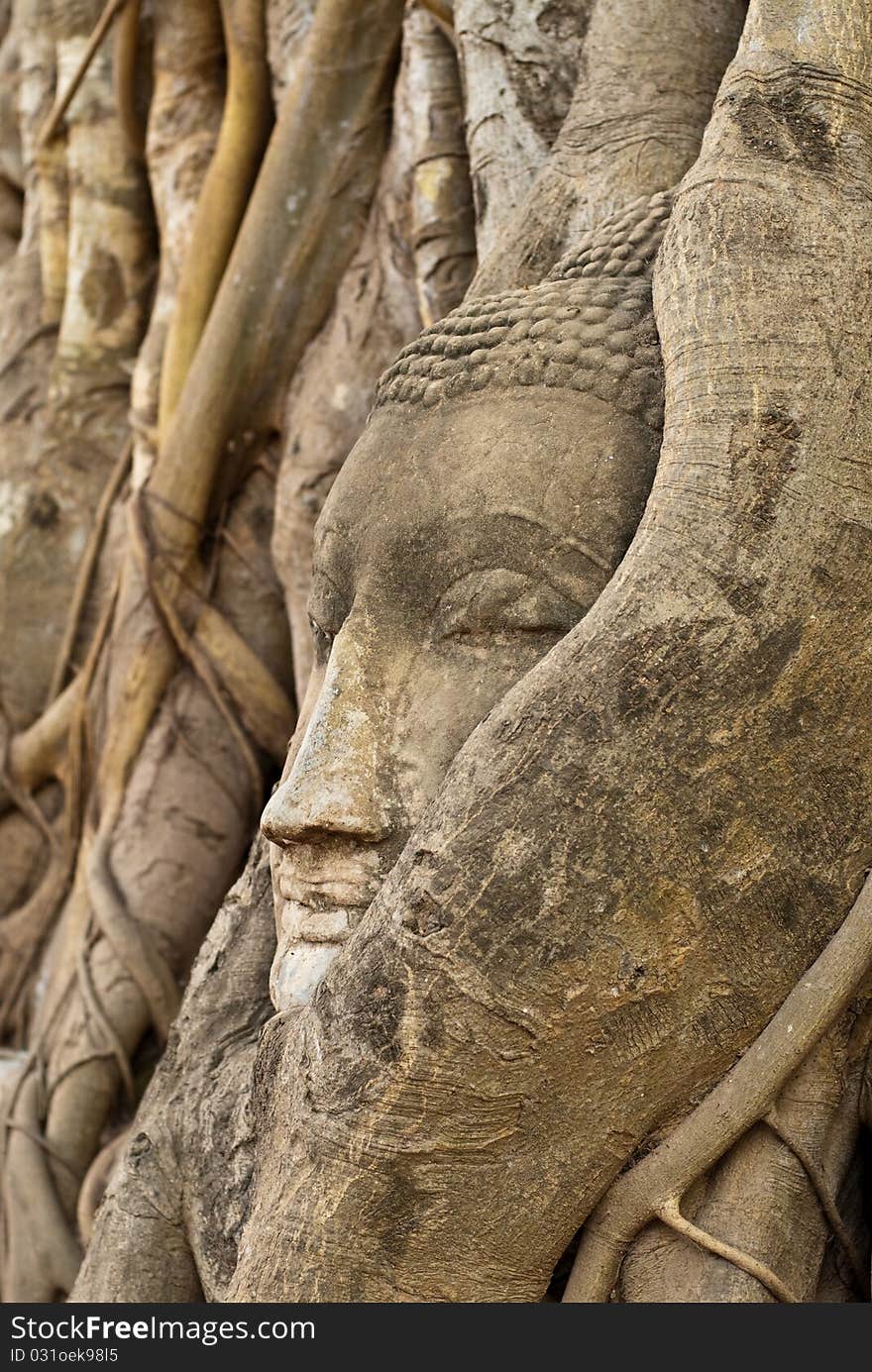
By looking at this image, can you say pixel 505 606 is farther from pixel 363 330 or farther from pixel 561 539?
pixel 363 330

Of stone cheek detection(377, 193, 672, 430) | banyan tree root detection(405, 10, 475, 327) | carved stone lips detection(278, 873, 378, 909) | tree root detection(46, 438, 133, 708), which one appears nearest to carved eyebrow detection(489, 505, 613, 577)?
stone cheek detection(377, 193, 672, 430)

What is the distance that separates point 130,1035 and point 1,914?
0.76m

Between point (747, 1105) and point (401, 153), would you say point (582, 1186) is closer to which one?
point (747, 1105)

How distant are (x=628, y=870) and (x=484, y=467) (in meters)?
0.43

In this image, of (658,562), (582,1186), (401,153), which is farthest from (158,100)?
(582,1186)

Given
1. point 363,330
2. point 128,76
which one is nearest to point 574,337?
point 363,330

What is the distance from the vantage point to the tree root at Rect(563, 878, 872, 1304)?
4.41 feet

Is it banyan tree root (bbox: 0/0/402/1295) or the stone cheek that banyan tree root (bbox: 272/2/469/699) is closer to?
banyan tree root (bbox: 0/0/402/1295)

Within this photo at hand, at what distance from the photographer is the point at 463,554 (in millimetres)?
1528

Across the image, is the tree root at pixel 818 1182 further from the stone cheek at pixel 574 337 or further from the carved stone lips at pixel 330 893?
the stone cheek at pixel 574 337

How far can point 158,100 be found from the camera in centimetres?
338

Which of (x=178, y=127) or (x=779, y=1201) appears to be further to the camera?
(x=178, y=127)
